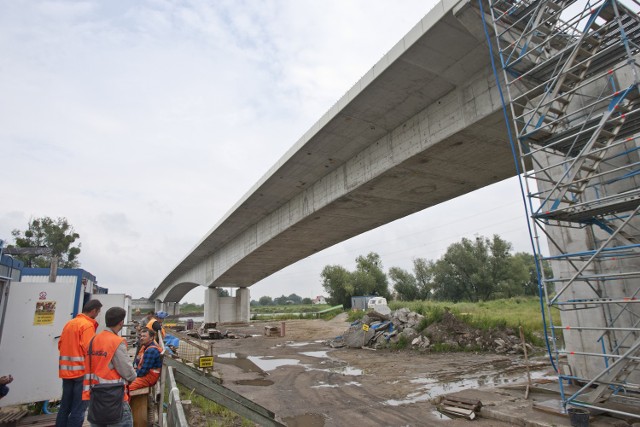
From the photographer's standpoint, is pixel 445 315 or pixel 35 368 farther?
pixel 445 315

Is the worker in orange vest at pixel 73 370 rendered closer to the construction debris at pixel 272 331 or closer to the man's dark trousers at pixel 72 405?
the man's dark trousers at pixel 72 405

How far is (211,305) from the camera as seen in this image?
32.1m

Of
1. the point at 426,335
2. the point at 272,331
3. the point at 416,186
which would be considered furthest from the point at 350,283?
the point at 416,186

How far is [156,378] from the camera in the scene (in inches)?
182

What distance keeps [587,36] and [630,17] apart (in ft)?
4.88

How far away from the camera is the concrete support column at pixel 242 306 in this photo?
33.7 meters

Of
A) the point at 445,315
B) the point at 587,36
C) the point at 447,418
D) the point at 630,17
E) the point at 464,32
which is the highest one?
the point at 464,32

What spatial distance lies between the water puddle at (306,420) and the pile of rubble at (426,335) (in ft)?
30.5

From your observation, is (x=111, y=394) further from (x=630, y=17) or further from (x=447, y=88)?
(x=630, y=17)

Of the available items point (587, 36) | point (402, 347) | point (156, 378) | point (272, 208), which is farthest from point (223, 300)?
point (587, 36)

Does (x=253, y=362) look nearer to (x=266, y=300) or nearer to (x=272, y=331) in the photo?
(x=272, y=331)

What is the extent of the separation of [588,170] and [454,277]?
4918 cm

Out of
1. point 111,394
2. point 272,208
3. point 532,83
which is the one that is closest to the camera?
point 111,394

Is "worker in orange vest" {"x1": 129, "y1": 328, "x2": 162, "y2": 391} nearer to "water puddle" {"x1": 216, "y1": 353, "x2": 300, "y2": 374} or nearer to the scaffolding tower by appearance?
the scaffolding tower
